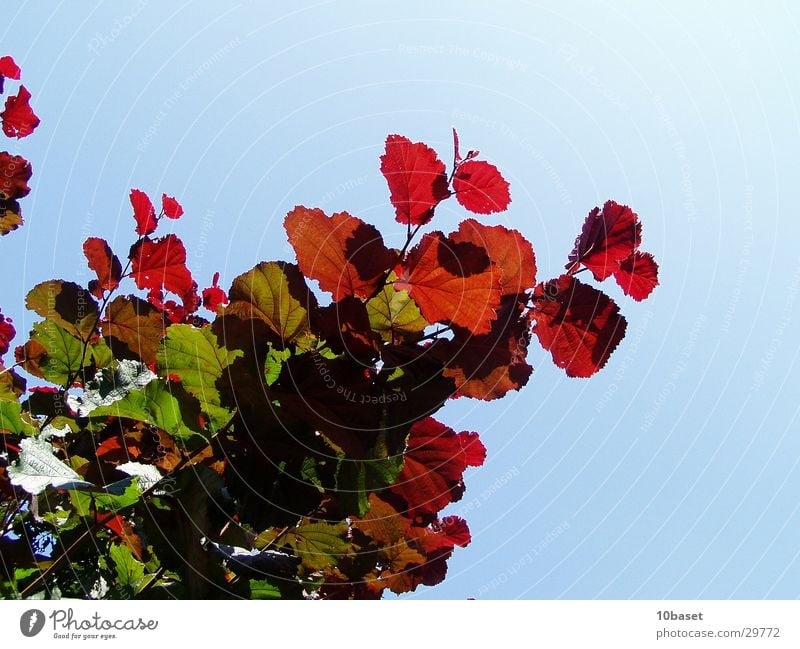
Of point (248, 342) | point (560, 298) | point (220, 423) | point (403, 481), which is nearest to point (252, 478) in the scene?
point (220, 423)

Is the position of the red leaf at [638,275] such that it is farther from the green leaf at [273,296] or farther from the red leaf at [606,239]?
the green leaf at [273,296]

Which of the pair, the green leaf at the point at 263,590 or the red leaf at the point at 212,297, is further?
the red leaf at the point at 212,297

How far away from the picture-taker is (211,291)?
103 inches

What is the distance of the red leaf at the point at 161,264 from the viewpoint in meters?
1.93

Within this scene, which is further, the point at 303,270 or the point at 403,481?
the point at 403,481

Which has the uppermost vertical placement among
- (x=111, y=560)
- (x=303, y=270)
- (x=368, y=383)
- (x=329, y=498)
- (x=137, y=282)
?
(x=137, y=282)

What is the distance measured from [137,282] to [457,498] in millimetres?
1073

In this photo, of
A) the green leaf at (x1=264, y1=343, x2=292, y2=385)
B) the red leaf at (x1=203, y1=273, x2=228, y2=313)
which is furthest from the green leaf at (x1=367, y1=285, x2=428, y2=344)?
the red leaf at (x1=203, y1=273, x2=228, y2=313)

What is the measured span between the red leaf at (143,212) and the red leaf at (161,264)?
0.11 feet

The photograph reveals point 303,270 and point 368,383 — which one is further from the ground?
point 303,270

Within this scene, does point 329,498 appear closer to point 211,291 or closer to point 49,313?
point 49,313

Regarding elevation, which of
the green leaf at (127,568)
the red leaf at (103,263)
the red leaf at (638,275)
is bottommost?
the green leaf at (127,568)

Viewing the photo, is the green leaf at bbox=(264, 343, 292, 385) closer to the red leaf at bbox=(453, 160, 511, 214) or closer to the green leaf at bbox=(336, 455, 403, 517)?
the green leaf at bbox=(336, 455, 403, 517)

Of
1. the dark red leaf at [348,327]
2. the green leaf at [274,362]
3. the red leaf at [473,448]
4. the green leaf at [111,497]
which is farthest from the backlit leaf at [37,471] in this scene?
the red leaf at [473,448]
